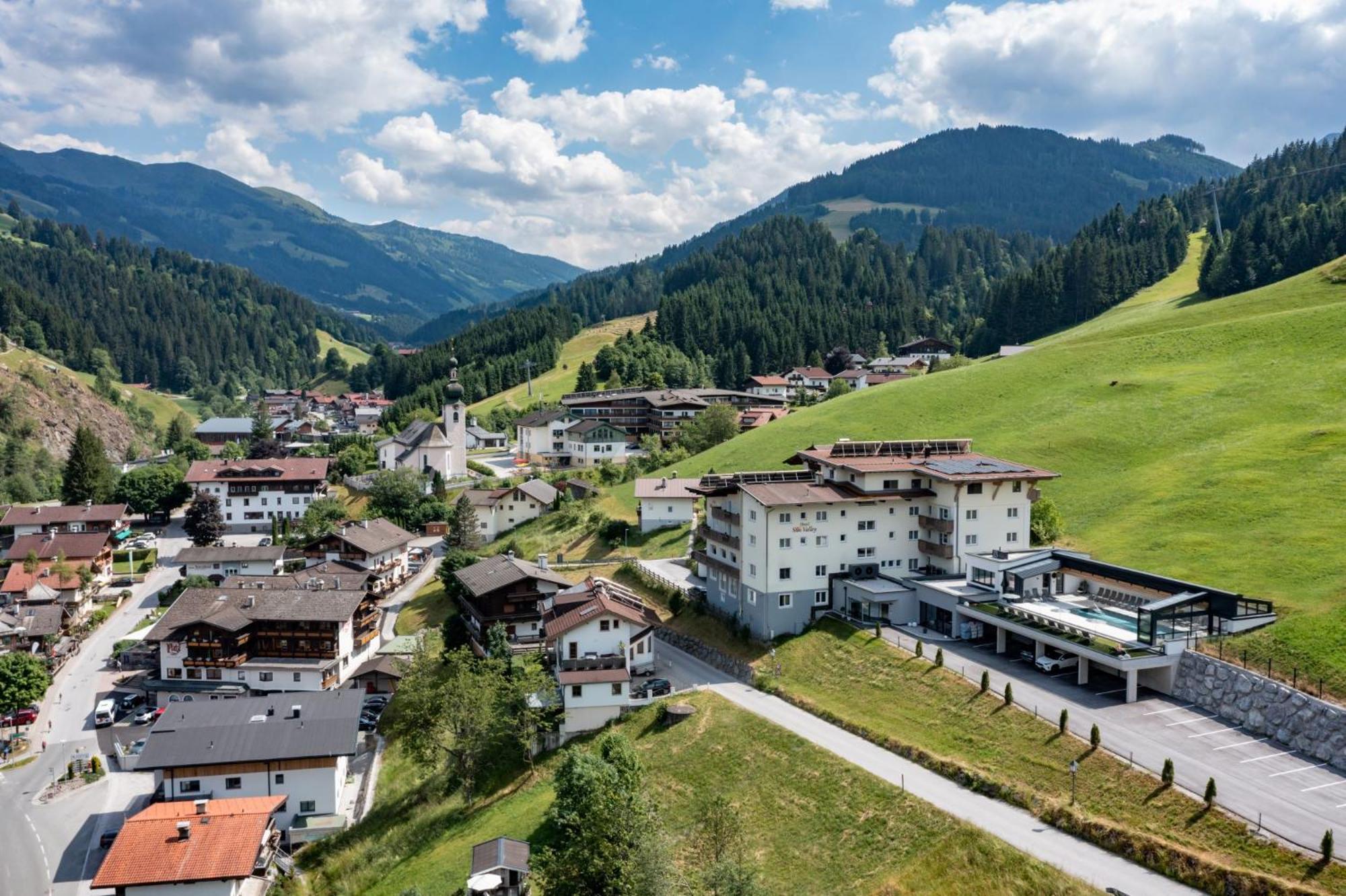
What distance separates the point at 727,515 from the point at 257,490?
77.5 metres

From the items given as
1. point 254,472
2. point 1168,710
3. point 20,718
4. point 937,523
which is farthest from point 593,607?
point 254,472

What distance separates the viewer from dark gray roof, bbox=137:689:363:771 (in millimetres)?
50062

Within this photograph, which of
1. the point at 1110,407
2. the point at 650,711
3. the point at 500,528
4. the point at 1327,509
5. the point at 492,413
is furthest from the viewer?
the point at 492,413

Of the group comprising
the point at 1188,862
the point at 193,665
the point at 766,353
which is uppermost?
the point at 766,353

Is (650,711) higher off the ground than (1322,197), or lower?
lower

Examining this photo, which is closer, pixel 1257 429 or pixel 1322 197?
pixel 1257 429

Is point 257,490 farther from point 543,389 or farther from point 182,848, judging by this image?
point 182,848

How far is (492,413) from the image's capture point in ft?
521

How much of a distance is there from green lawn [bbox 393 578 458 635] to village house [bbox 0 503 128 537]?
44480 millimetres

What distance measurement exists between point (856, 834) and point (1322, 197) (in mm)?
198276

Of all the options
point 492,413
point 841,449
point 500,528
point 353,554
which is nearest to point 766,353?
point 492,413

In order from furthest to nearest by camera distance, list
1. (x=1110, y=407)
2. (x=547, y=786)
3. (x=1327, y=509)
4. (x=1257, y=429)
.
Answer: (x=1110, y=407) → (x=1257, y=429) → (x=1327, y=509) → (x=547, y=786)

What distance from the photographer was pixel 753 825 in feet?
122

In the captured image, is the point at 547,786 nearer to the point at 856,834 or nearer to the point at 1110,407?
the point at 856,834
